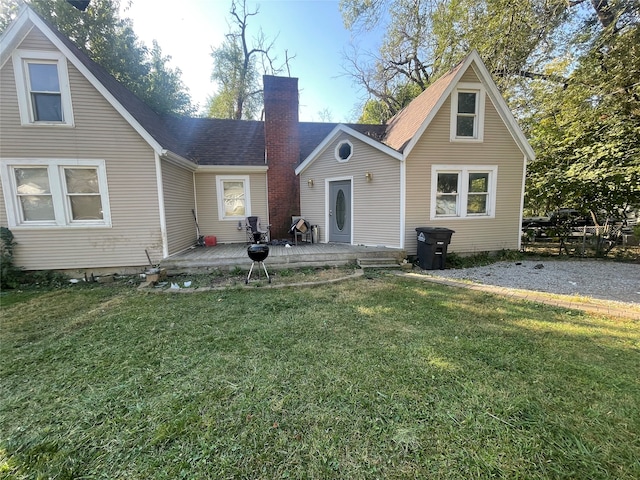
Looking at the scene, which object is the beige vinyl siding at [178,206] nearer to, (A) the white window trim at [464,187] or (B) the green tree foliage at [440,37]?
(A) the white window trim at [464,187]

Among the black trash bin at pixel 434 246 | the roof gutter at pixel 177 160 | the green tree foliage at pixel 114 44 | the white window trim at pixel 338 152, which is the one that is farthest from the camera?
the green tree foliage at pixel 114 44

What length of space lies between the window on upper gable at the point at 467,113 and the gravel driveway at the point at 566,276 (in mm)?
3982

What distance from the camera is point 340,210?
9359mm

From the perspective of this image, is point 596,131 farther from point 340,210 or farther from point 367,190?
point 340,210

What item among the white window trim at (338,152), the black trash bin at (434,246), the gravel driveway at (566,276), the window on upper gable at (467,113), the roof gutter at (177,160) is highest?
the window on upper gable at (467,113)

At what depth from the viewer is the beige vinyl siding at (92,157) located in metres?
6.34

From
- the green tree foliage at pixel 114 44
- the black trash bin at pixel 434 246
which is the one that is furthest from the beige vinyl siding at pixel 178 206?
the black trash bin at pixel 434 246

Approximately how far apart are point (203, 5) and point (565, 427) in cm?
1491

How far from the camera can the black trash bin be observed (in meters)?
7.25

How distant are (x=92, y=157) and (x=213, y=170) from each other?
3621mm

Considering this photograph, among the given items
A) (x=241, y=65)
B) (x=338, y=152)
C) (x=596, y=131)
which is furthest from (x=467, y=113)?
(x=241, y=65)

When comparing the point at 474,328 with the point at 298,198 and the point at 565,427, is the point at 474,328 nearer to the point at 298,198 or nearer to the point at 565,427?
Answer: the point at 565,427

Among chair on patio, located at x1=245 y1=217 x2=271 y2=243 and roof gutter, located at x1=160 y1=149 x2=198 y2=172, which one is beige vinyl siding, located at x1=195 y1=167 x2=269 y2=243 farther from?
roof gutter, located at x1=160 y1=149 x2=198 y2=172

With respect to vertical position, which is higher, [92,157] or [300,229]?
[92,157]
